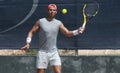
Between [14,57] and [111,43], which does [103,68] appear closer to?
[111,43]

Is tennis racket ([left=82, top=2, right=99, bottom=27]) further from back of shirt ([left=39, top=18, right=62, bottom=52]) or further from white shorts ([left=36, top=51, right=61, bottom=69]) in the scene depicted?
white shorts ([left=36, top=51, right=61, bottom=69])

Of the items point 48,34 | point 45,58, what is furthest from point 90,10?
point 45,58

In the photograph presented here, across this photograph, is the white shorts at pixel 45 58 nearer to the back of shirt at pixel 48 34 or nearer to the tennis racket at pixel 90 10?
the back of shirt at pixel 48 34

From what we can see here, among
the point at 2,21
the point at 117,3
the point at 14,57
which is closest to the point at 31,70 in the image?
the point at 14,57

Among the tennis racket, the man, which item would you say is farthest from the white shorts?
the tennis racket

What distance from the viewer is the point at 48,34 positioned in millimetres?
8773

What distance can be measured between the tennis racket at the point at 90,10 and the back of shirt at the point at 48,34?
0.87 m

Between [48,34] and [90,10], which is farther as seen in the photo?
[90,10]

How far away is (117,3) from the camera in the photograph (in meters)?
10.5

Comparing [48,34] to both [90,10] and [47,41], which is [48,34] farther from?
[90,10]

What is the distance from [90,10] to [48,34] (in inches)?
58.4

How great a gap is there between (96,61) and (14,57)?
1.83 meters

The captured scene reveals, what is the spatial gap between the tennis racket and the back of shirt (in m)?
0.87

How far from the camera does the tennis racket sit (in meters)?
9.67
